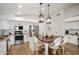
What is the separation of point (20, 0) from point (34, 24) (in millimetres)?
499

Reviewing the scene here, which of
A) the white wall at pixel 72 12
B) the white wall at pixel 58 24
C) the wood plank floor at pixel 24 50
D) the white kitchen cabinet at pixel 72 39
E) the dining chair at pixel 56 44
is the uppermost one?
the white wall at pixel 72 12

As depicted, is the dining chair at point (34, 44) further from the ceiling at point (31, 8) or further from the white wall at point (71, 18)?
the white wall at point (71, 18)

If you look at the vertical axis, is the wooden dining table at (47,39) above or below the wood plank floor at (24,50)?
above

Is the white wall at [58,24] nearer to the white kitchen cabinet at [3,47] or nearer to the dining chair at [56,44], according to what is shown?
the dining chair at [56,44]

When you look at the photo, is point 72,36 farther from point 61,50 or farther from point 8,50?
point 8,50

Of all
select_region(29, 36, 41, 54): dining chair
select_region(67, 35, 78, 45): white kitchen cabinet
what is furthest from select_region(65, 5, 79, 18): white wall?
select_region(29, 36, 41, 54): dining chair

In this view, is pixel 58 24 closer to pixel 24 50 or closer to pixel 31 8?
pixel 31 8

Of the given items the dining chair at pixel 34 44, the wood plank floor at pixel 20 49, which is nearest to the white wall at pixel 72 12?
the dining chair at pixel 34 44

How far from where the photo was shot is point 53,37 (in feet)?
6.84

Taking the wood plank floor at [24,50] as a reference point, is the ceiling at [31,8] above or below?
above

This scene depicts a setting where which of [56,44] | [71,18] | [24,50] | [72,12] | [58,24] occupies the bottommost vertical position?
[24,50]

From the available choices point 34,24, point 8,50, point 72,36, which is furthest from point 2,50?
point 72,36

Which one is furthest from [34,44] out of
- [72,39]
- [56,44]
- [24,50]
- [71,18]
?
[71,18]

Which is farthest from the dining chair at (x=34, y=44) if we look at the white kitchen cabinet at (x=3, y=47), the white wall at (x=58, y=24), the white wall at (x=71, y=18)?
the white wall at (x=71, y=18)
